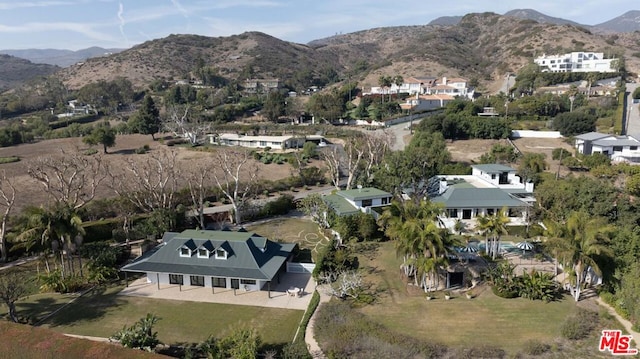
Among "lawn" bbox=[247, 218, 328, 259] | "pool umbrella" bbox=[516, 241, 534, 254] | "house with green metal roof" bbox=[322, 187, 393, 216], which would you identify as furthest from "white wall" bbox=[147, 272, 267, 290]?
"pool umbrella" bbox=[516, 241, 534, 254]

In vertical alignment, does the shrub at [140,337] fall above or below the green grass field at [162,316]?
above

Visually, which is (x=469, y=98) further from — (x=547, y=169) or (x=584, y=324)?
(x=584, y=324)

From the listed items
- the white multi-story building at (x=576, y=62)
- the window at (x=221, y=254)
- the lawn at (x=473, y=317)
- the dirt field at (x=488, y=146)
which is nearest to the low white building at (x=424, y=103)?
the dirt field at (x=488, y=146)

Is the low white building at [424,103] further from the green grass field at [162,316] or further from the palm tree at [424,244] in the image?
the green grass field at [162,316]

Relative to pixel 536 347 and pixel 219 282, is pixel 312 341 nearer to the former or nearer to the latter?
pixel 219 282

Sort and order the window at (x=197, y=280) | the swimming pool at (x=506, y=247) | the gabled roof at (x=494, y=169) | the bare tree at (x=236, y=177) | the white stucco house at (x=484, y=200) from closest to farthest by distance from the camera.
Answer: the window at (x=197, y=280) → the swimming pool at (x=506, y=247) → the white stucco house at (x=484, y=200) → the bare tree at (x=236, y=177) → the gabled roof at (x=494, y=169)

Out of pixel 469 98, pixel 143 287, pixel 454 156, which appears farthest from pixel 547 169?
pixel 469 98

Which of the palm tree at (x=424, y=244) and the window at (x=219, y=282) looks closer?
the palm tree at (x=424, y=244)
